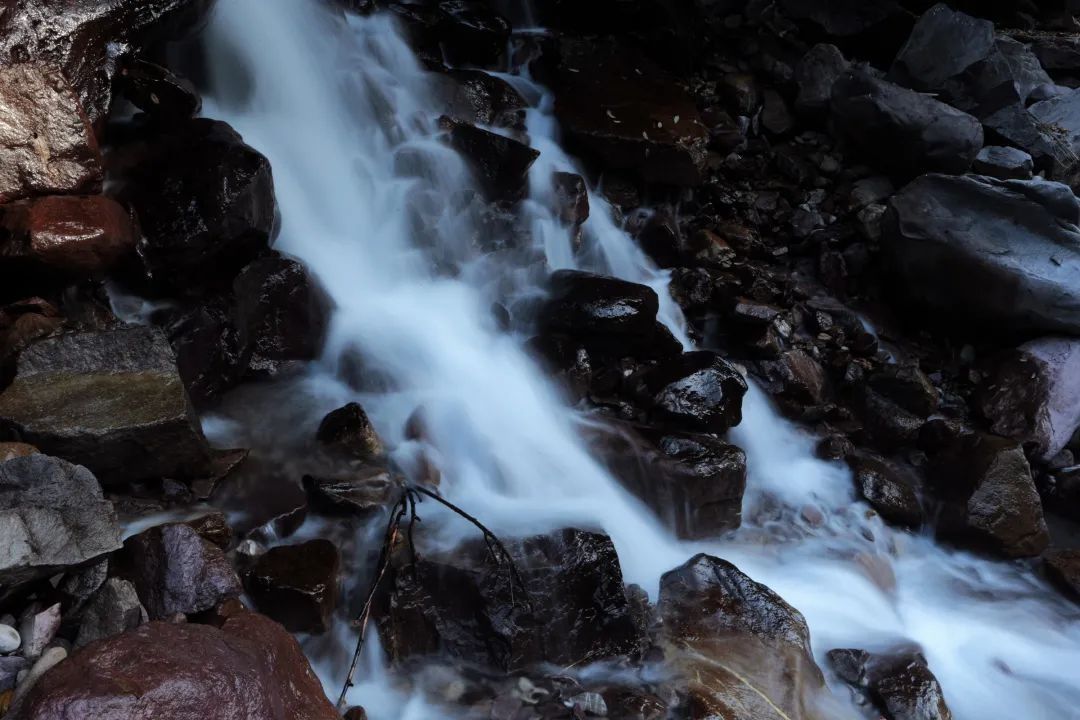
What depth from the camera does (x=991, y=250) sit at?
6.17m

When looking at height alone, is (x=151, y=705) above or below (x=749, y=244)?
above

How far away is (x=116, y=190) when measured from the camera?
4441 mm

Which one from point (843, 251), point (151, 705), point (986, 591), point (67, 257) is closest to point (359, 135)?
point (67, 257)

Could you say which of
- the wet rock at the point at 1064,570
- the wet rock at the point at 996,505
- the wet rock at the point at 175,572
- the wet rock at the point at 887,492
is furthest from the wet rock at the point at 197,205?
the wet rock at the point at 1064,570

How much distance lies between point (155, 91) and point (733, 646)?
4.65 m

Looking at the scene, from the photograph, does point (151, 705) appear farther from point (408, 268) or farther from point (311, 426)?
point (408, 268)

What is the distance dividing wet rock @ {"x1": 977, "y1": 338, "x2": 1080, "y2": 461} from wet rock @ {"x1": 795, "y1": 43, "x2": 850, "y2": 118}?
3.24 m

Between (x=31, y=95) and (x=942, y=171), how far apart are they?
726 cm

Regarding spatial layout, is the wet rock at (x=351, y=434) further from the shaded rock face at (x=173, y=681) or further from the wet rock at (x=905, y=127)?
the wet rock at (x=905, y=127)

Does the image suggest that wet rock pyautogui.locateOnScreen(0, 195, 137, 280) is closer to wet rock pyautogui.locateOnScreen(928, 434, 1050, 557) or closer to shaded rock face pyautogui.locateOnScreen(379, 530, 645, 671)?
shaded rock face pyautogui.locateOnScreen(379, 530, 645, 671)

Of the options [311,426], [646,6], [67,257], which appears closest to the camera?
[67,257]

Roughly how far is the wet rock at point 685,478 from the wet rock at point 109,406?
7.99 feet

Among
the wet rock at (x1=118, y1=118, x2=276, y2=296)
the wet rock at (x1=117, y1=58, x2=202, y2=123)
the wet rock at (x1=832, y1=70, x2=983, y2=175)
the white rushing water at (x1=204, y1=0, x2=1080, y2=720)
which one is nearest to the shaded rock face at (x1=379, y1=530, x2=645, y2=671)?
the white rushing water at (x1=204, y1=0, x2=1080, y2=720)

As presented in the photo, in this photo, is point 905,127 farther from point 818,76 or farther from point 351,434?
point 351,434
